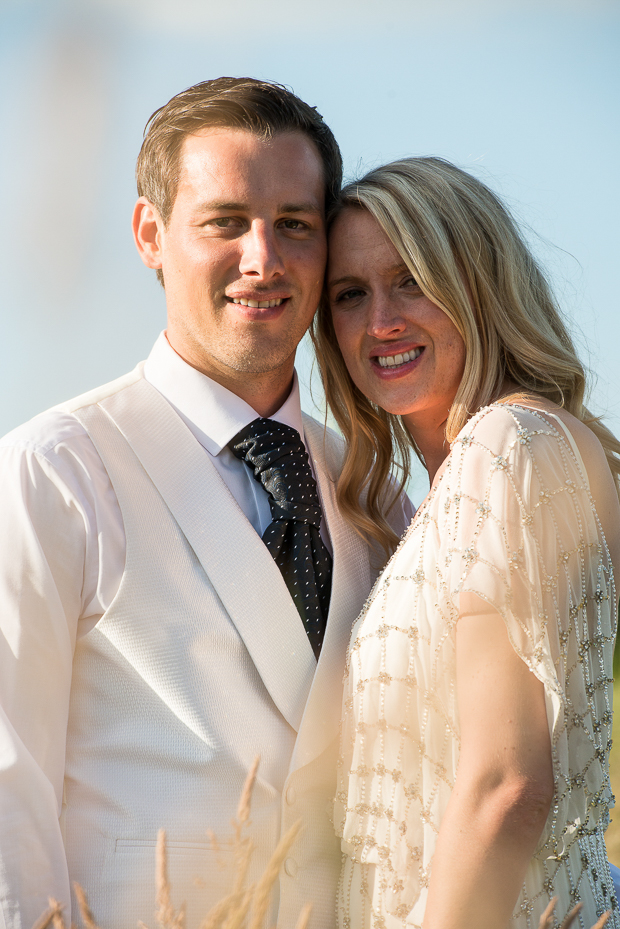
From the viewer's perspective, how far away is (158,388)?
89.7 inches

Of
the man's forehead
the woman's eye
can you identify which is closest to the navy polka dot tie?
the woman's eye

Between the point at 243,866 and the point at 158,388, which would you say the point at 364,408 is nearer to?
the point at 158,388

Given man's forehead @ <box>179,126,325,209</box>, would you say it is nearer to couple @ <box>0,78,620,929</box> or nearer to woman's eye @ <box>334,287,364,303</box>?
couple @ <box>0,78,620,929</box>

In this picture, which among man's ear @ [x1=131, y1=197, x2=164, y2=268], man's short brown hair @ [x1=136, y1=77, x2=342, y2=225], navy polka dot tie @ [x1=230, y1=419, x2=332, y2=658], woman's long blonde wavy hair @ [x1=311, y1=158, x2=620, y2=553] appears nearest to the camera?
navy polka dot tie @ [x1=230, y1=419, x2=332, y2=658]

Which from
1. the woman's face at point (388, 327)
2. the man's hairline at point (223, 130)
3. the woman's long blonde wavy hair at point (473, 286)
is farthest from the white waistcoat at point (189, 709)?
the man's hairline at point (223, 130)

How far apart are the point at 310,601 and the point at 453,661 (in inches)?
17.8

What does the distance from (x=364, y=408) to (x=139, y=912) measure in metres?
1.63

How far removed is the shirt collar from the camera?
2.23m

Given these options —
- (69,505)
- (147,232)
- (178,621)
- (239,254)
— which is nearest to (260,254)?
(239,254)

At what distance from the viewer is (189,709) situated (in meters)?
1.84

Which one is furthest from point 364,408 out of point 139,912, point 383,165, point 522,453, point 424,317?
point 139,912

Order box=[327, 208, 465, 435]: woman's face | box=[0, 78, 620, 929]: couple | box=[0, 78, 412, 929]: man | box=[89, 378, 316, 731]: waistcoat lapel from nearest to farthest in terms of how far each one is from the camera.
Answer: box=[0, 78, 620, 929]: couple
box=[0, 78, 412, 929]: man
box=[89, 378, 316, 731]: waistcoat lapel
box=[327, 208, 465, 435]: woman's face

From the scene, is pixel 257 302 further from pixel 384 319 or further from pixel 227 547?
pixel 227 547

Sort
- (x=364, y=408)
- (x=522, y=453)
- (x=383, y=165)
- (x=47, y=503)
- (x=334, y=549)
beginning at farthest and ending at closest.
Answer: (x=364, y=408)
(x=383, y=165)
(x=334, y=549)
(x=47, y=503)
(x=522, y=453)
